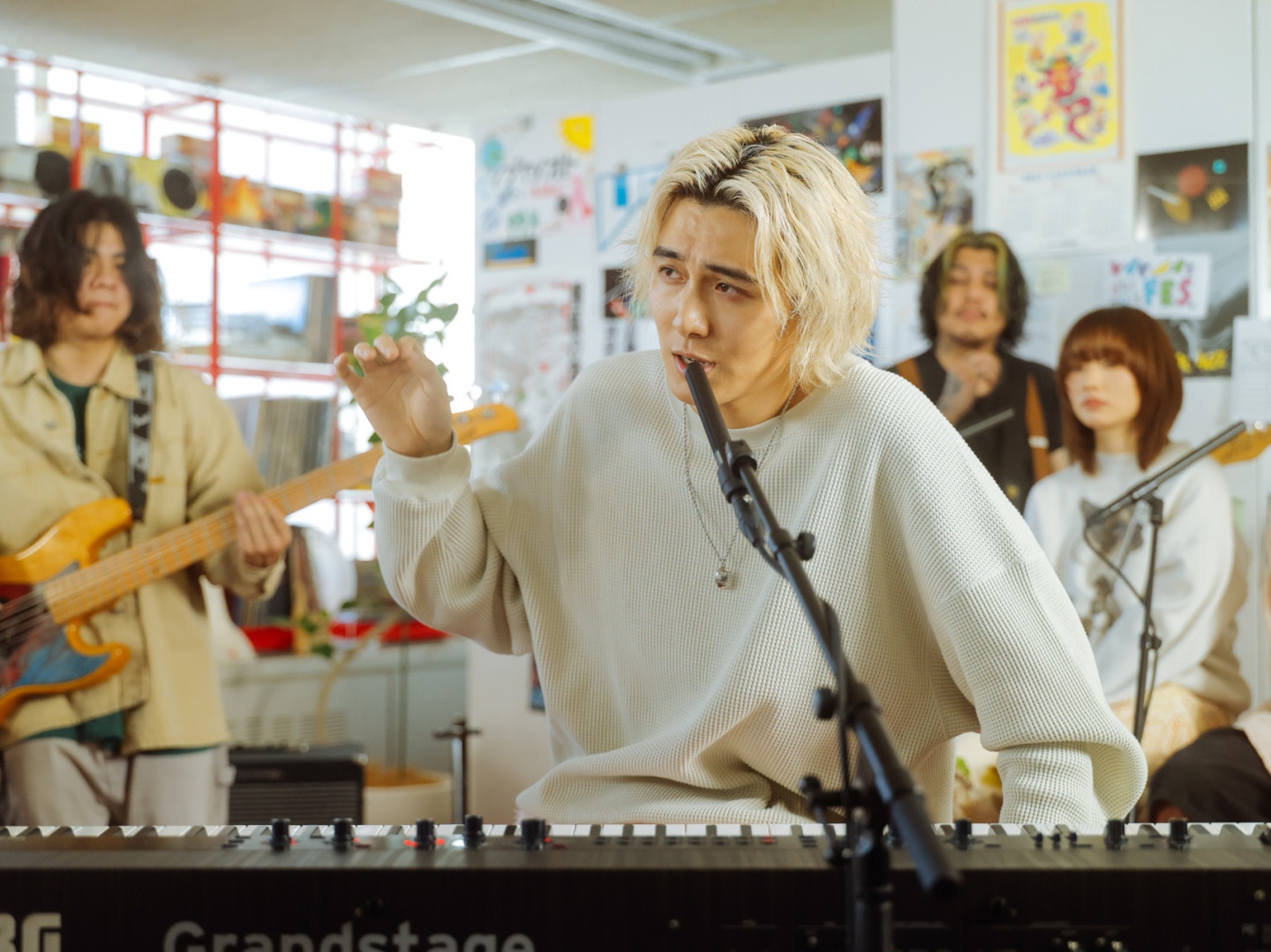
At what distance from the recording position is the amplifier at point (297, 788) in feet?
11.9

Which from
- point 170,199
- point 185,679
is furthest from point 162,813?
point 170,199

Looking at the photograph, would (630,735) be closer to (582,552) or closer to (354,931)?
(582,552)

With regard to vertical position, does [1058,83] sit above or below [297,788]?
above

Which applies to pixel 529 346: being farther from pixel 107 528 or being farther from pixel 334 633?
pixel 107 528

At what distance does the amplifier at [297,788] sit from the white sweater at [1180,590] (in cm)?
193

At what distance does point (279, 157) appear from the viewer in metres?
5.72

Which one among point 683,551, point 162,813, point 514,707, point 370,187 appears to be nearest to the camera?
point 683,551

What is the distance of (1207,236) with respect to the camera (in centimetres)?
308

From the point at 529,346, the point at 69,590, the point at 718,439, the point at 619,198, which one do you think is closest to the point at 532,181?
the point at 619,198

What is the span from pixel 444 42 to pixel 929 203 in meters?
2.53

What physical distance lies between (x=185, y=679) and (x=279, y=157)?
11.4 ft

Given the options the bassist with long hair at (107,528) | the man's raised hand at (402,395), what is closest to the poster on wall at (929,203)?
the bassist with long hair at (107,528)

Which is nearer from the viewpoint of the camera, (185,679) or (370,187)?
(185,679)

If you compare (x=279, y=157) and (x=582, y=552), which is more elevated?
(x=279, y=157)
